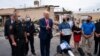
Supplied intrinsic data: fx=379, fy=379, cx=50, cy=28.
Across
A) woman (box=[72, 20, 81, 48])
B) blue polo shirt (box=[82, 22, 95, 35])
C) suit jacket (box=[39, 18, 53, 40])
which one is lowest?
woman (box=[72, 20, 81, 48])

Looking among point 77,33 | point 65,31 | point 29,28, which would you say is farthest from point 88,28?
point 29,28

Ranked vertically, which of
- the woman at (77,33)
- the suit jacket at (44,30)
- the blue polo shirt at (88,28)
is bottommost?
the woman at (77,33)

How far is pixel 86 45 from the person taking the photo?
16188 mm

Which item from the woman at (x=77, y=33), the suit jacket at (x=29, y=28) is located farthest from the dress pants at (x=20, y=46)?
the woman at (x=77, y=33)

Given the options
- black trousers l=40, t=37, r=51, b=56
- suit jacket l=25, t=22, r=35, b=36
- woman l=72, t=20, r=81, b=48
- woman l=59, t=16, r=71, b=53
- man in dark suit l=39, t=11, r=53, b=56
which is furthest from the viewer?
woman l=72, t=20, r=81, b=48

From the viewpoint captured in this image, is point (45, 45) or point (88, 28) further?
point (88, 28)

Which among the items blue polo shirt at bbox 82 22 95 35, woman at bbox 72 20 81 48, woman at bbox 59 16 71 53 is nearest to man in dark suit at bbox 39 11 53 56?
woman at bbox 59 16 71 53

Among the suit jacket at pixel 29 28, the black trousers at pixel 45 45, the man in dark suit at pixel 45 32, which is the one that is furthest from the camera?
the suit jacket at pixel 29 28

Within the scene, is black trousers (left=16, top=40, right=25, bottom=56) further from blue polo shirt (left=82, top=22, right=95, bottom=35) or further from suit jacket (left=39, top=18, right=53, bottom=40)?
blue polo shirt (left=82, top=22, right=95, bottom=35)

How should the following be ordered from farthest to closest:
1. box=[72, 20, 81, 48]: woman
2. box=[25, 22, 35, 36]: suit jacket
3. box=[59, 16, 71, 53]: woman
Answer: box=[72, 20, 81, 48]: woman < box=[25, 22, 35, 36]: suit jacket < box=[59, 16, 71, 53]: woman

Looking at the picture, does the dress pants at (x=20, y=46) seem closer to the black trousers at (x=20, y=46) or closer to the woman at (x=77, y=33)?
the black trousers at (x=20, y=46)

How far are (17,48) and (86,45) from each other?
4.90 metres

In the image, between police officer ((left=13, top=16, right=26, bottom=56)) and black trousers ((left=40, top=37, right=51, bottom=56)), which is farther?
A: black trousers ((left=40, top=37, right=51, bottom=56))

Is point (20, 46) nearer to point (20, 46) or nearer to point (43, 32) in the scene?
point (20, 46)
